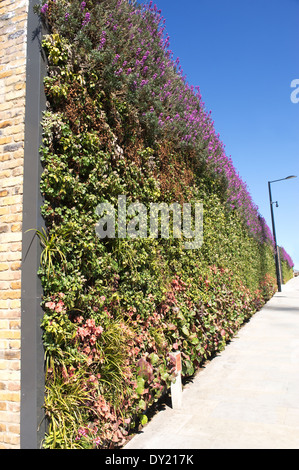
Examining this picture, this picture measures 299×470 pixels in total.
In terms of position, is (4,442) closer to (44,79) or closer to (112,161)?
(112,161)

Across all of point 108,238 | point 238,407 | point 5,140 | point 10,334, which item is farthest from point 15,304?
point 238,407

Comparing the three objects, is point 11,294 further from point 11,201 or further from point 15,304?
point 11,201

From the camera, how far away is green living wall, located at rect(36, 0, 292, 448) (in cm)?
283

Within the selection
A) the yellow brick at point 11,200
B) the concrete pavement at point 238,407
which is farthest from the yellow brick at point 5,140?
the concrete pavement at point 238,407

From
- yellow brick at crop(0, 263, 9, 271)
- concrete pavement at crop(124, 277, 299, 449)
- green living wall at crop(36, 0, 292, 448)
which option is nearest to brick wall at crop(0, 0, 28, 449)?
yellow brick at crop(0, 263, 9, 271)

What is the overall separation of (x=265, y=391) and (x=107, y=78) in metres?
4.13

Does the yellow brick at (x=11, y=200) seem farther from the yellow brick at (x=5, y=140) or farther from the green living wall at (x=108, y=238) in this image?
the yellow brick at (x=5, y=140)

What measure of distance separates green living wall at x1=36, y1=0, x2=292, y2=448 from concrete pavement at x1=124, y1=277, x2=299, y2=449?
31 centimetres

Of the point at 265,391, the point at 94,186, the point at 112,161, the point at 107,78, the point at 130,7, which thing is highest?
the point at 130,7

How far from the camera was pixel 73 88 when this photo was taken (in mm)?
3217

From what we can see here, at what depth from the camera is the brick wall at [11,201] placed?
2.71 meters

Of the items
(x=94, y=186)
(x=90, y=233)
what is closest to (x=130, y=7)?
(x=94, y=186)

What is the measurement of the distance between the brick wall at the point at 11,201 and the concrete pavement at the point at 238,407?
1196 millimetres

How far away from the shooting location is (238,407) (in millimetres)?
4188
